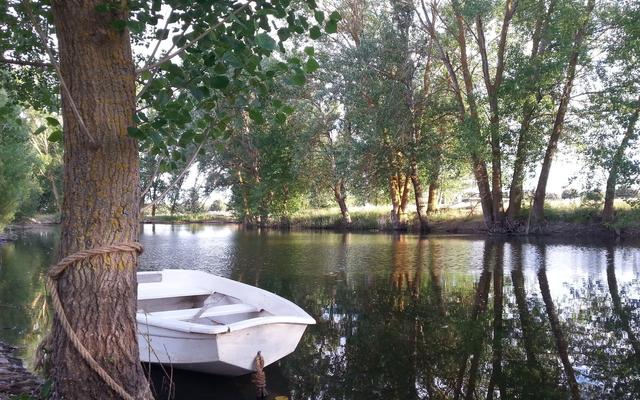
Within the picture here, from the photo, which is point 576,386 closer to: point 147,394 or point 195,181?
point 147,394

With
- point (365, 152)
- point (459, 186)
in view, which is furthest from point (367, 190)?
point (459, 186)

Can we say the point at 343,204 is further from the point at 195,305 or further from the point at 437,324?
A: the point at 195,305

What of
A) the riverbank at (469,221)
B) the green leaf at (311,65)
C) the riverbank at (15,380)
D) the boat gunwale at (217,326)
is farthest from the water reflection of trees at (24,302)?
the riverbank at (469,221)

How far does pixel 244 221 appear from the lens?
159ft

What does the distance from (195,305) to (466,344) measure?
400 centimetres

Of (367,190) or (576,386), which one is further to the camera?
(367,190)

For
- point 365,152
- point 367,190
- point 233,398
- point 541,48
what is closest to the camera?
point 233,398

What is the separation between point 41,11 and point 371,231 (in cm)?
3124

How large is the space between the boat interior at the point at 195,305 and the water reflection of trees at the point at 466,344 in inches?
36.9

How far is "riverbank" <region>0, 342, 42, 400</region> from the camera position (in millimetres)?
4555

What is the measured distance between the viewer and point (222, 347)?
18.0 ft

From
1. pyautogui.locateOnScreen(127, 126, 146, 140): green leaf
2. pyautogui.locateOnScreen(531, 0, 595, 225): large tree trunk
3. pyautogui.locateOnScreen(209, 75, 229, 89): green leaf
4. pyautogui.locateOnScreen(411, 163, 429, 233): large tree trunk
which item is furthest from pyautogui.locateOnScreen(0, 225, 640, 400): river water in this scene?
pyautogui.locateOnScreen(411, 163, 429, 233): large tree trunk

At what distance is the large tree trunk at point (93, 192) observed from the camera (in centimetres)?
302

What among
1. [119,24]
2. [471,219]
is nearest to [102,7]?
[119,24]
